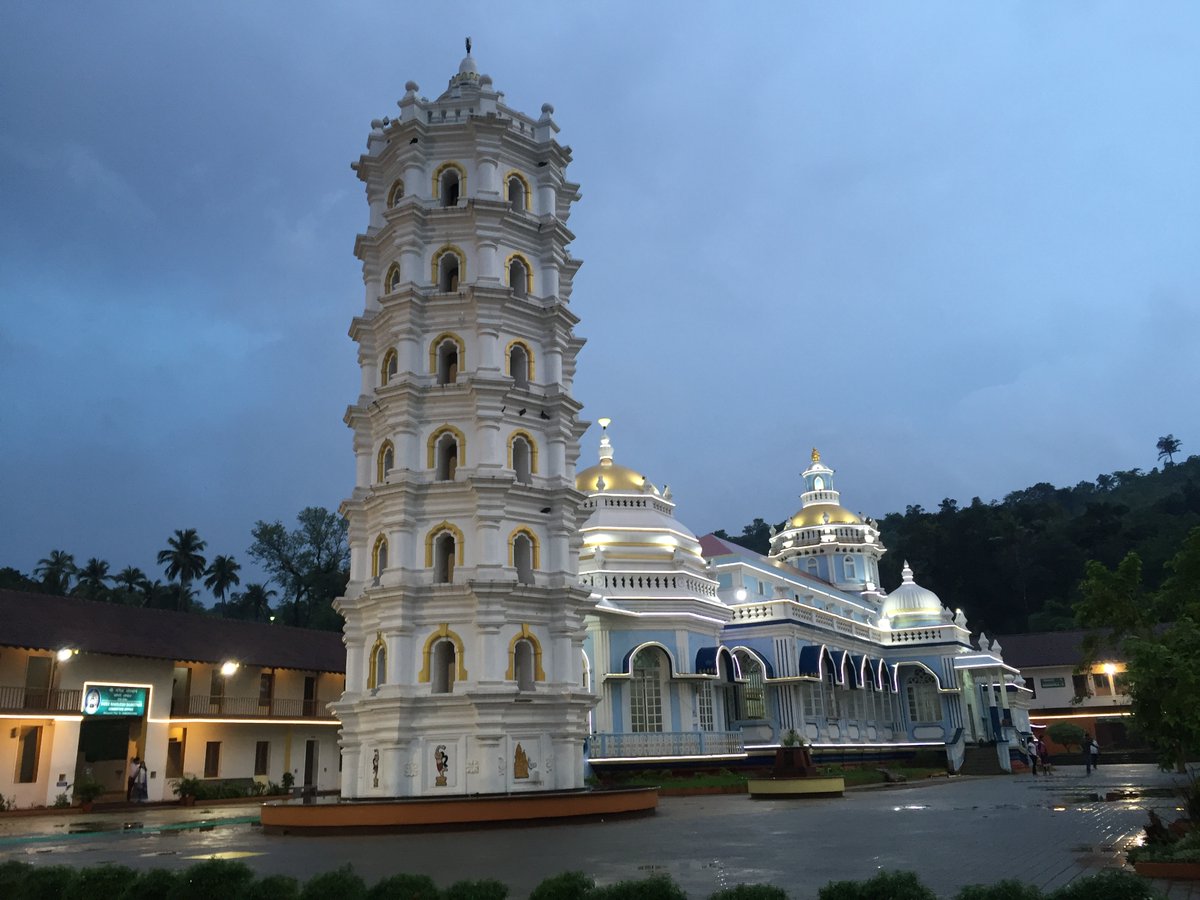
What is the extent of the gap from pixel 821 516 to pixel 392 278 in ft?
139

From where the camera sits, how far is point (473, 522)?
24422 mm

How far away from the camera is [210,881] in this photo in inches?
385

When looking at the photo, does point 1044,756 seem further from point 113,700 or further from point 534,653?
point 113,700

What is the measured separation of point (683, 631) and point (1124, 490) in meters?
107

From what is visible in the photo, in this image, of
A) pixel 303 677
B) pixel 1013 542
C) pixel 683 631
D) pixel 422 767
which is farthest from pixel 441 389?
pixel 1013 542

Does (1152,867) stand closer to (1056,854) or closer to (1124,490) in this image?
(1056,854)

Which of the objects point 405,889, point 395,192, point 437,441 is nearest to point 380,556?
point 437,441

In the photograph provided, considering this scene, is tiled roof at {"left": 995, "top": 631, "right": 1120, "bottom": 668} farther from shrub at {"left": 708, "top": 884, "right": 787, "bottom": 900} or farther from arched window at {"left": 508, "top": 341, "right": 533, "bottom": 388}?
shrub at {"left": 708, "top": 884, "right": 787, "bottom": 900}

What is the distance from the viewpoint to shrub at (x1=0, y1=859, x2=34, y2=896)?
10.3 m

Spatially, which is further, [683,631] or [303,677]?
[303,677]

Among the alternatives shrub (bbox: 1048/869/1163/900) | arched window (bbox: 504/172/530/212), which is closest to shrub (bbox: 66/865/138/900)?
shrub (bbox: 1048/869/1163/900)

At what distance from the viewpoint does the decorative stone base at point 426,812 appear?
67.9 ft

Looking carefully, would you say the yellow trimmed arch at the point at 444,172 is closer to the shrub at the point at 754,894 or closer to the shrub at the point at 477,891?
the shrub at the point at 477,891

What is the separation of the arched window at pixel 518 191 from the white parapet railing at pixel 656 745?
16.7m
